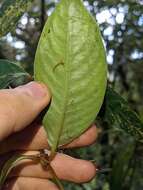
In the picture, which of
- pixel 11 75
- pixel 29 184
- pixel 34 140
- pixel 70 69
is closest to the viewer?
pixel 70 69

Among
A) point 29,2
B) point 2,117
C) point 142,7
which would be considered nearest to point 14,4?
point 29,2

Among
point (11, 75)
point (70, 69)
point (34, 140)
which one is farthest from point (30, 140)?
point (70, 69)

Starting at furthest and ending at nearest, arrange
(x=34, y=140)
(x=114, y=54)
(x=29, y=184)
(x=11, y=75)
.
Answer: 1. (x=114, y=54)
2. (x=29, y=184)
3. (x=34, y=140)
4. (x=11, y=75)

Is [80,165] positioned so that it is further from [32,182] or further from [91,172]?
[32,182]

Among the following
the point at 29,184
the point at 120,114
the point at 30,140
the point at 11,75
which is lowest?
the point at 29,184

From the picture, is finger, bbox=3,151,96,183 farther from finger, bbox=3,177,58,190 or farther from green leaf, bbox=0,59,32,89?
green leaf, bbox=0,59,32,89

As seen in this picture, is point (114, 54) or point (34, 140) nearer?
point (34, 140)

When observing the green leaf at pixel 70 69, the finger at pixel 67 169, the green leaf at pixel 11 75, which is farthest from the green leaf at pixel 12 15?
the finger at pixel 67 169

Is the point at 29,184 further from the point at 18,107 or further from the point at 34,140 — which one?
the point at 18,107
